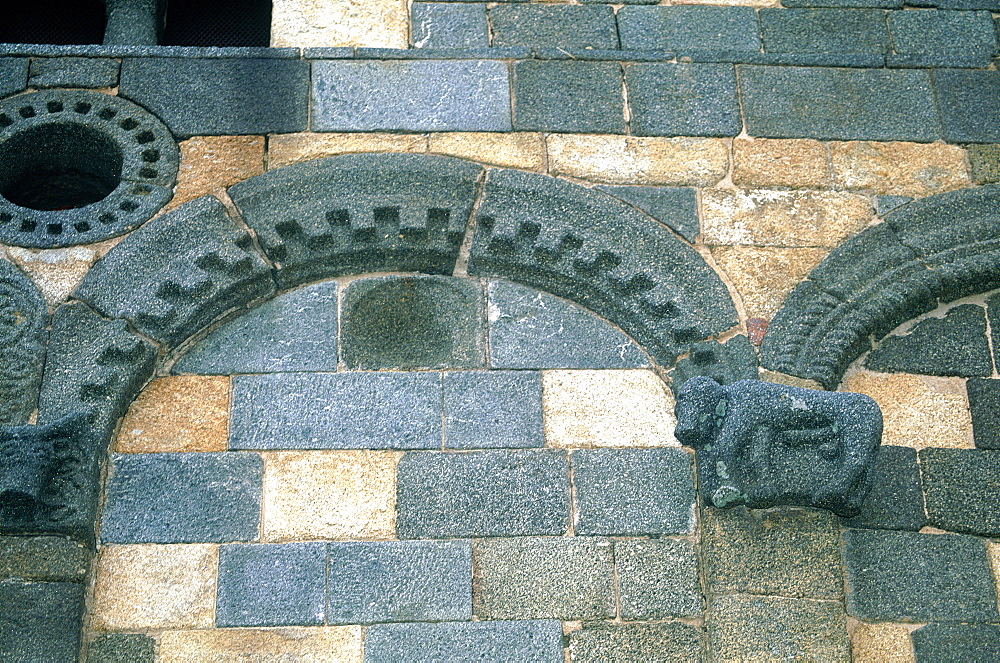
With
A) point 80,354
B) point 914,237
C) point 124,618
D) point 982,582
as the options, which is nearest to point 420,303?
point 80,354

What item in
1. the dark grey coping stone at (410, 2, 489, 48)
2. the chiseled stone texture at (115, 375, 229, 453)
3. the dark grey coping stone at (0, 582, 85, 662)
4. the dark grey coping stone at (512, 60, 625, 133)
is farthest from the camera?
the dark grey coping stone at (410, 2, 489, 48)

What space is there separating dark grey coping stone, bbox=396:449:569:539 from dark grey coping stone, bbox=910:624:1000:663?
1.19 meters

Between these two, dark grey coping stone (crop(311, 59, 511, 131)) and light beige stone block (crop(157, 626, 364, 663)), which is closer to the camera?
light beige stone block (crop(157, 626, 364, 663))

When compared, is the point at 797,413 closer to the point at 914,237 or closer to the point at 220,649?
the point at 914,237

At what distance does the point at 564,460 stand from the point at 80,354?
66.9 inches

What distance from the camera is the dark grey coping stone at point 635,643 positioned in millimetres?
3639

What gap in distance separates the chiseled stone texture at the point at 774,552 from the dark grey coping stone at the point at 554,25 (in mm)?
2079

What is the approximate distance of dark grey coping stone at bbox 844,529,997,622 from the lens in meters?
3.72

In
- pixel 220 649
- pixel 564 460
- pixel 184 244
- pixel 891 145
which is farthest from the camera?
pixel 891 145

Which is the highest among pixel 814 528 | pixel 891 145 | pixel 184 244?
pixel 891 145

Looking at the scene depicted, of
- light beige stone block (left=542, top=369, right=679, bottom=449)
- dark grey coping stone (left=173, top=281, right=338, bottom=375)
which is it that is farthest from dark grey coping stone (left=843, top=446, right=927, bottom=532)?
dark grey coping stone (left=173, top=281, right=338, bottom=375)

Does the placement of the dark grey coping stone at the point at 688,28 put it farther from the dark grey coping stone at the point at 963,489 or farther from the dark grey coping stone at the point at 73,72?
the dark grey coping stone at the point at 73,72

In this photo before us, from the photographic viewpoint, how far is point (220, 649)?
3619 mm

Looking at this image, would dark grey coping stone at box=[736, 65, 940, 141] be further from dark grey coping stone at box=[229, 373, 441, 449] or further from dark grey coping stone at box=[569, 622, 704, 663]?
dark grey coping stone at box=[569, 622, 704, 663]
